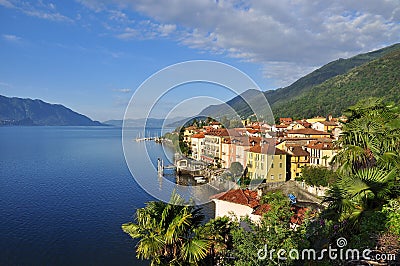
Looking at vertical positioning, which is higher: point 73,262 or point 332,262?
point 332,262

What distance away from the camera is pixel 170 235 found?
550 centimetres

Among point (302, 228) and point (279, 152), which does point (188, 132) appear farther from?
point (279, 152)

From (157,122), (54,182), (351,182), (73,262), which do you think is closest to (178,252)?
(157,122)

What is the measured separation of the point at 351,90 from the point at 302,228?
8274cm

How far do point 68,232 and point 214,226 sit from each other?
47.0 ft

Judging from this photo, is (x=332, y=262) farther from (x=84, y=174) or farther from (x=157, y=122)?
(x=84, y=174)

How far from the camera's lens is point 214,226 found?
241 inches

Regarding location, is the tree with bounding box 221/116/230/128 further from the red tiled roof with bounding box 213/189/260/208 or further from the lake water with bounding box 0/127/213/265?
the red tiled roof with bounding box 213/189/260/208

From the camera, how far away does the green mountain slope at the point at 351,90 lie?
224 feet

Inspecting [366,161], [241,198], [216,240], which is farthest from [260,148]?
[216,240]

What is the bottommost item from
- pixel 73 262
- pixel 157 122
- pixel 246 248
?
pixel 73 262

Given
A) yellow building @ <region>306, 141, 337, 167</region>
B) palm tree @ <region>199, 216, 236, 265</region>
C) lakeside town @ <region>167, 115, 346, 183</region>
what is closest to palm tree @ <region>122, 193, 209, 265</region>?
palm tree @ <region>199, 216, 236, 265</region>

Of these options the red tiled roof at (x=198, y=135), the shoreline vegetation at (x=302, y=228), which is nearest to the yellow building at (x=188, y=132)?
the red tiled roof at (x=198, y=135)

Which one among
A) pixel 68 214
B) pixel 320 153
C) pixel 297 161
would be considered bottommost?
pixel 68 214
